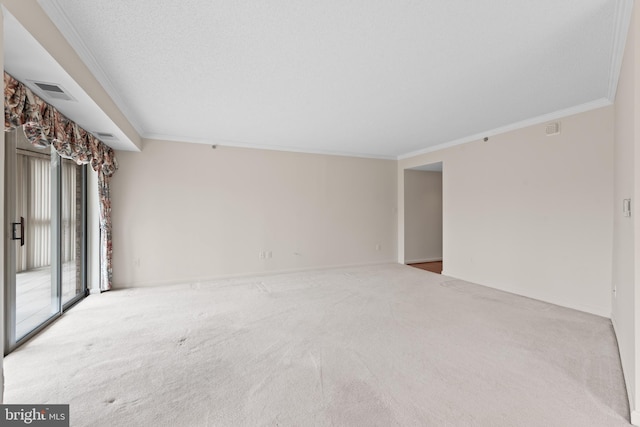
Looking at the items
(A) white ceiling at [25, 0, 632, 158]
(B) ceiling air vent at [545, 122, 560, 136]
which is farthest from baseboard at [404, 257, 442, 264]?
(B) ceiling air vent at [545, 122, 560, 136]

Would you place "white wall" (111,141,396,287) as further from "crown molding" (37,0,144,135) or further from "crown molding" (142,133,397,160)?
"crown molding" (37,0,144,135)

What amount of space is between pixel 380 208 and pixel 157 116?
14.6 ft

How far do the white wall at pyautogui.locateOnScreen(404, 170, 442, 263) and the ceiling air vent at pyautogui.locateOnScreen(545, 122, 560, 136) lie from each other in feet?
9.39

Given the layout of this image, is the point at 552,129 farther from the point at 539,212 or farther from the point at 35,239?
the point at 35,239

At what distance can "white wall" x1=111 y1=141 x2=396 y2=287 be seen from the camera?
4.41 m

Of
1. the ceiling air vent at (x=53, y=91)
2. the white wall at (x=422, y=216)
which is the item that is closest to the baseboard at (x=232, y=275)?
the white wall at (x=422, y=216)

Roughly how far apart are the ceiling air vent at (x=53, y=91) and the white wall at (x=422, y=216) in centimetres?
561

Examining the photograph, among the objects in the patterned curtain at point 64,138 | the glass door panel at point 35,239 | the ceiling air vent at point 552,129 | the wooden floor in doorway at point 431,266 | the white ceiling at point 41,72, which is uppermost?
the ceiling air vent at point 552,129

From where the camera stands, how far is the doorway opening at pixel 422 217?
629 centimetres

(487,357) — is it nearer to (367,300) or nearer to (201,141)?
(367,300)

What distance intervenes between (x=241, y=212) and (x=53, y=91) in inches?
117

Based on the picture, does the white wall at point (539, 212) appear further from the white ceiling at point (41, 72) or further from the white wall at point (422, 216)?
the white ceiling at point (41, 72)

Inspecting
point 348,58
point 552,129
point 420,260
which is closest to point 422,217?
point 420,260

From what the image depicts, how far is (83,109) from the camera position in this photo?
269 cm
